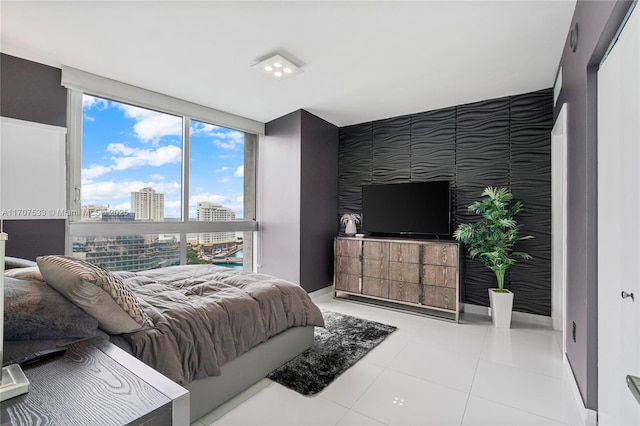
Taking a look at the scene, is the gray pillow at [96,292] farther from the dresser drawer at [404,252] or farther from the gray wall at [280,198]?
the dresser drawer at [404,252]

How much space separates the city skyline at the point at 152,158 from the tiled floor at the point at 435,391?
253 cm

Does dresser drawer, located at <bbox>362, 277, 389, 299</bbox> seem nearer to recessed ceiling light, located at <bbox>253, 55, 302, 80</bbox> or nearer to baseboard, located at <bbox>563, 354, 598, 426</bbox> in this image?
baseboard, located at <bbox>563, 354, 598, 426</bbox>

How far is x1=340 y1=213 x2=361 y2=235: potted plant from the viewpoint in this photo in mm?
4574

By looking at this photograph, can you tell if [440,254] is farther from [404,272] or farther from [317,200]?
[317,200]

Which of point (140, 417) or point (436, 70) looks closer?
point (140, 417)

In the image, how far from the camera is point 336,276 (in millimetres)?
4461

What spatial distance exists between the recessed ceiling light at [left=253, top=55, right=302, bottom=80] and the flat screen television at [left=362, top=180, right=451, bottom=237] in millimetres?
2017

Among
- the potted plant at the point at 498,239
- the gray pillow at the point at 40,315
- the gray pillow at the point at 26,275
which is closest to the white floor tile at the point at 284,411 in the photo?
the gray pillow at the point at 40,315

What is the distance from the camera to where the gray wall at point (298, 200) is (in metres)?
4.21

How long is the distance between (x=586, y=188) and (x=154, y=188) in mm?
3926

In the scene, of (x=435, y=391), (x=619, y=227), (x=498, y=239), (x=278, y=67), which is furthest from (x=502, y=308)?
(x=278, y=67)

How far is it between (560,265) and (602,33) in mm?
2582

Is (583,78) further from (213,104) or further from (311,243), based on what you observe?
(213,104)

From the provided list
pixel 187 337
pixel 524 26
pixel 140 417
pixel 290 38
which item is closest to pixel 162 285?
pixel 187 337
